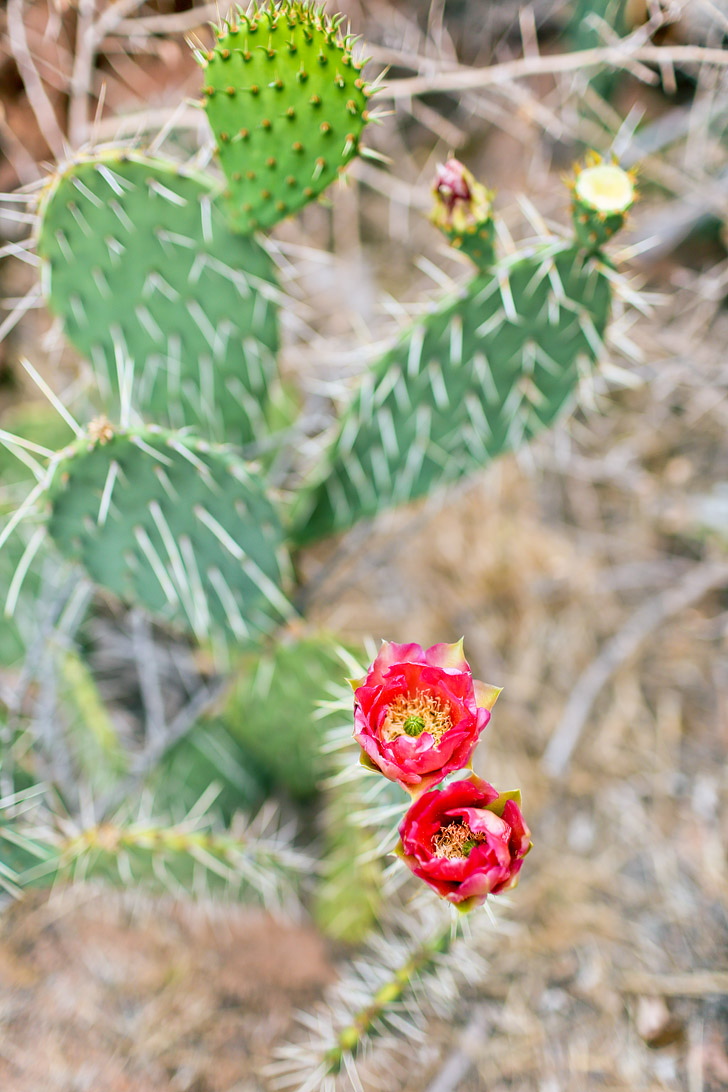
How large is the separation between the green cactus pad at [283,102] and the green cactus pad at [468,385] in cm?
25

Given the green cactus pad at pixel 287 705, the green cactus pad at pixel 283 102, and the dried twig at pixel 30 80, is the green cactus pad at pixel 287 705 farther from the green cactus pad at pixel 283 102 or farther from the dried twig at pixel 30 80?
the dried twig at pixel 30 80

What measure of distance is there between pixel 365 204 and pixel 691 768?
1525 mm

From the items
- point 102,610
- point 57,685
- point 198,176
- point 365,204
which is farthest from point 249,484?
point 365,204

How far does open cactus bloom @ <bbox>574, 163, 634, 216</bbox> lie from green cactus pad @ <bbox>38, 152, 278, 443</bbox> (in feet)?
1.47

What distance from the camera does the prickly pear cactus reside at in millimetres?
1028

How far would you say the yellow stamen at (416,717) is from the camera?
2.27 feet

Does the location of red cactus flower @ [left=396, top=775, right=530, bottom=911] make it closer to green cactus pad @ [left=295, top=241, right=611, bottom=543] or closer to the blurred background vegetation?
the blurred background vegetation

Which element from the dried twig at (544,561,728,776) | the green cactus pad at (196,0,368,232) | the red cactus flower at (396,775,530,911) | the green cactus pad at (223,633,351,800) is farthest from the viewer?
the dried twig at (544,561,728,776)

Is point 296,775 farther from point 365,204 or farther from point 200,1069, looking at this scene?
point 365,204

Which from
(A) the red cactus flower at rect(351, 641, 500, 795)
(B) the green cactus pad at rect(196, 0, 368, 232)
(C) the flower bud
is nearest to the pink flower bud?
(C) the flower bud

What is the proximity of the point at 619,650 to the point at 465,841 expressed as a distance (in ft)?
3.30

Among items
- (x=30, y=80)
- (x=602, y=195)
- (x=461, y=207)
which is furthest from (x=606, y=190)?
(x=30, y=80)

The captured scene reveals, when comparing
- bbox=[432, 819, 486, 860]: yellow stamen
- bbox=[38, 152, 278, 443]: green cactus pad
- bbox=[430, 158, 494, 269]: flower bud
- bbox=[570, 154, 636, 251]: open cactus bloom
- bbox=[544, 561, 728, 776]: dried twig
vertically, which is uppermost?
bbox=[38, 152, 278, 443]: green cactus pad

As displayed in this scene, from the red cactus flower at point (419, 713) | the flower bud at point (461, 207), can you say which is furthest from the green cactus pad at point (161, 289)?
the red cactus flower at point (419, 713)
